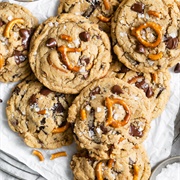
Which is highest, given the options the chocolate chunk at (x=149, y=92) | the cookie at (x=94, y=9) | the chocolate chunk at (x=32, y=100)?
the cookie at (x=94, y=9)

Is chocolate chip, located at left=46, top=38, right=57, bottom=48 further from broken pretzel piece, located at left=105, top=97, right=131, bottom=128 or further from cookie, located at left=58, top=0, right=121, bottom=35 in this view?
broken pretzel piece, located at left=105, top=97, right=131, bottom=128

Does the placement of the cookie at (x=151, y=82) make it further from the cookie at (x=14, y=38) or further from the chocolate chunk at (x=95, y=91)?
the cookie at (x=14, y=38)

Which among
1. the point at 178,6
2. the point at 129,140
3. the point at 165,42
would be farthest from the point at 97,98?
the point at 178,6

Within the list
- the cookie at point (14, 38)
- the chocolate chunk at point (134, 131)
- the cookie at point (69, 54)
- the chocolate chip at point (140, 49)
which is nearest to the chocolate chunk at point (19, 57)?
the cookie at point (14, 38)

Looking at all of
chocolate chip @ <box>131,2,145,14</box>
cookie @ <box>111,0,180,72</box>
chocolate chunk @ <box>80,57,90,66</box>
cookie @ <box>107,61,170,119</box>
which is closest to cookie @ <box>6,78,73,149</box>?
chocolate chunk @ <box>80,57,90,66</box>

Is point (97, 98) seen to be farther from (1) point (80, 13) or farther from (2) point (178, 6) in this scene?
(2) point (178, 6)

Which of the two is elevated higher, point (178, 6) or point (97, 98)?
point (178, 6)
